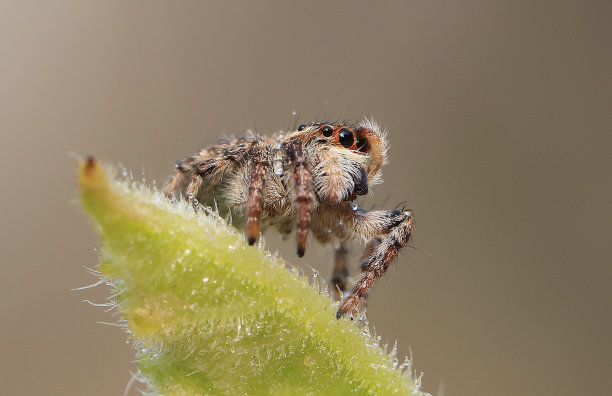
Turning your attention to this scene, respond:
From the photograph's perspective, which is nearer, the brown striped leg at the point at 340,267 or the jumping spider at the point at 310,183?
the jumping spider at the point at 310,183

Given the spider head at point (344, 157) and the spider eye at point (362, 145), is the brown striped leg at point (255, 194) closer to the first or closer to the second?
the spider head at point (344, 157)

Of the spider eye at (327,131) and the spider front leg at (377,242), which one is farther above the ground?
the spider eye at (327,131)

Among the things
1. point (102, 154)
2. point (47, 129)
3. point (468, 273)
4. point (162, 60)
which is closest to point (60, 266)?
point (102, 154)

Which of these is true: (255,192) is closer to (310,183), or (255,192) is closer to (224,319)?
(310,183)

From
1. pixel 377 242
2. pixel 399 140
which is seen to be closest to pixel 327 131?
pixel 377 242

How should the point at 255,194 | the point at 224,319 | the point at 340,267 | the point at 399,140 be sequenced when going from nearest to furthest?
the point at 224,319
the point at 255,194
the point at 340,267
the point at 399,140

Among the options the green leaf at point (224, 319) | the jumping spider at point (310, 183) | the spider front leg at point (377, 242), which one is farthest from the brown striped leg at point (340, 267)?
the green leaf at point (224, 319)
